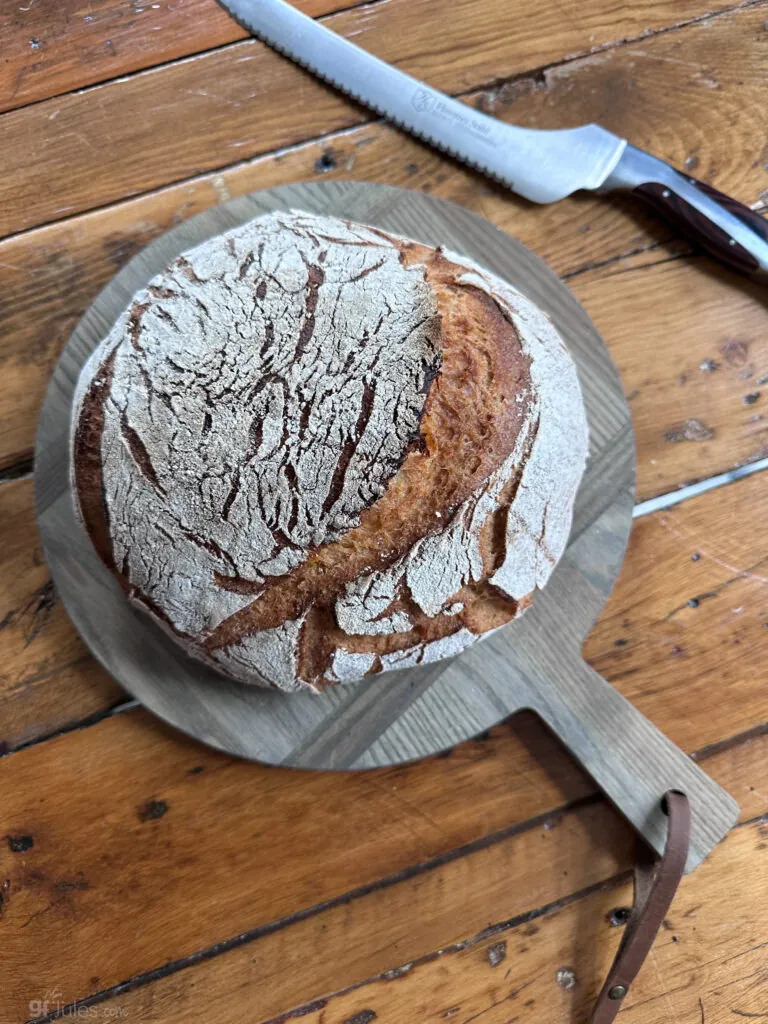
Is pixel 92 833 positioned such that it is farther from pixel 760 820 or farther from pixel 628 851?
pixel 760 820

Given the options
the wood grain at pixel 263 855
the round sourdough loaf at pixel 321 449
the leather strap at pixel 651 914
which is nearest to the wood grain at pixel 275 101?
the round sourdough loaf at pixel 321 449

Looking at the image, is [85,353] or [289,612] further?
[85,353]

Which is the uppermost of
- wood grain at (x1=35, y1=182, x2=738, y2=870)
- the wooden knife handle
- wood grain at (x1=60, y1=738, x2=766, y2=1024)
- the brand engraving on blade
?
the brand engraving on blade

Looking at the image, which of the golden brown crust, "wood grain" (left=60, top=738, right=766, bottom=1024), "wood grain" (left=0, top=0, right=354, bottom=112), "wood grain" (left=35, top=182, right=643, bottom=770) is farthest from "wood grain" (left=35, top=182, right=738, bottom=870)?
"wood grain" (left=0, top=0, right=354, bottom=112)

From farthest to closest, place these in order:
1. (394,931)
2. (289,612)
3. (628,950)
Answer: (394,931) < (628,950) < (289,612)

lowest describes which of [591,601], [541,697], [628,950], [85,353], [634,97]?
[628,950]

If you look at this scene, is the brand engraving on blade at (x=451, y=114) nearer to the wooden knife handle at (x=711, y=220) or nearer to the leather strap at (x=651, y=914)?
the wooden knife handle at (x=711, y=220)

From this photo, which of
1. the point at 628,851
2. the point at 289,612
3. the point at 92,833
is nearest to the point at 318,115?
the point at 289,612

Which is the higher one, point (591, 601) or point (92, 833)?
point (591, 601)

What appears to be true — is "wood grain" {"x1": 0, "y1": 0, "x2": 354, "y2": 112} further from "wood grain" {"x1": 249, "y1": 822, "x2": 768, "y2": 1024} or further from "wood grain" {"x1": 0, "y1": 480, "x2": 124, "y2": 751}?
"wood grain" {"x1": 249, "y1": 822, "x2": 768, "y2": 1024}
